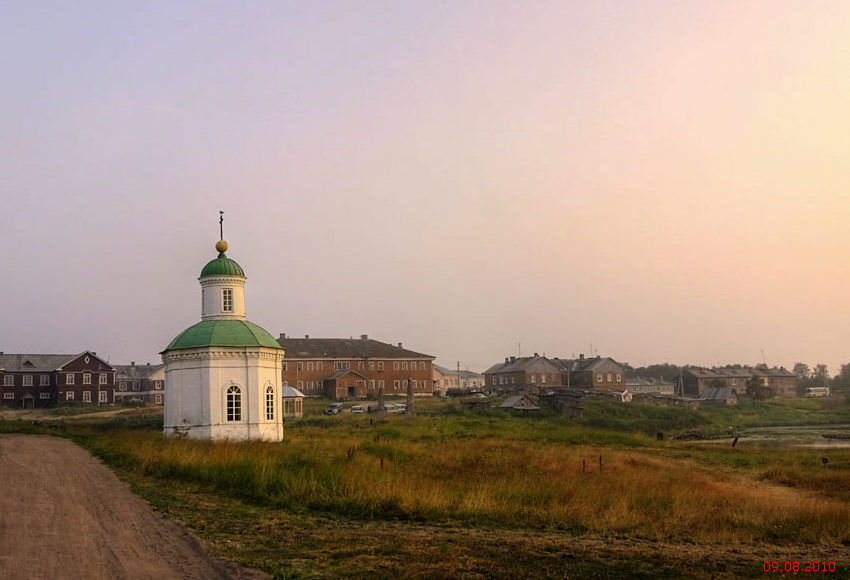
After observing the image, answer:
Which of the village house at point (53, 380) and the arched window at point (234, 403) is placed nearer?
the arched window at point (234, 403)

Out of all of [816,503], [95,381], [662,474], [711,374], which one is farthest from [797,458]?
[711,374]

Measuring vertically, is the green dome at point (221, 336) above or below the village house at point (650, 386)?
above

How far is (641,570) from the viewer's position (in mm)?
11078

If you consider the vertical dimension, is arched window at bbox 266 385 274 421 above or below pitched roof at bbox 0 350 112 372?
below

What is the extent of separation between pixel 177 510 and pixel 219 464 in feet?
16.3

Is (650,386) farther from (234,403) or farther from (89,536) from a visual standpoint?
(89,536)

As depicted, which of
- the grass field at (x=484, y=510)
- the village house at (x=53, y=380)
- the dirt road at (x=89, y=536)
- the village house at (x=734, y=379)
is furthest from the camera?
the village house at (x=734, y=379)

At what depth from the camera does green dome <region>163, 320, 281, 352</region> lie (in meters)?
33.5

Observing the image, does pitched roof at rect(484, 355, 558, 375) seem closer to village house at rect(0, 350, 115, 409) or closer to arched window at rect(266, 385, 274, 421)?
village house at rect(0, 350, 115, 409)

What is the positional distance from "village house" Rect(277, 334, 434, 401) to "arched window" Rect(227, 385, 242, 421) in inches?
1518

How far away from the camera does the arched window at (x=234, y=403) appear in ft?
109
